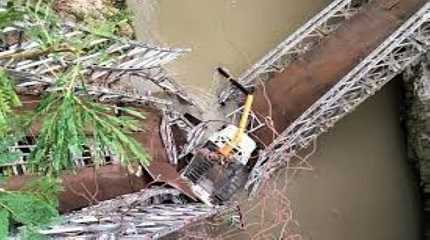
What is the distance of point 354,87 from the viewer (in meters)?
4.39

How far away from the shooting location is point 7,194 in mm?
1939

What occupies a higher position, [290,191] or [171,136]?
[171,136]

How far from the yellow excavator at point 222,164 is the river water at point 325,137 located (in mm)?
662

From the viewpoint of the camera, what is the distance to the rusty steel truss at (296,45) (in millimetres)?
4625

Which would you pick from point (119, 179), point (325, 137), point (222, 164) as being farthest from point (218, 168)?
point (325, 137)

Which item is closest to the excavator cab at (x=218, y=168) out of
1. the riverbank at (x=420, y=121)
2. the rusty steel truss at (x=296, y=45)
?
the rusty steel truss at (x=296, y=45)

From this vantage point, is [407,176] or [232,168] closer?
[232,168]

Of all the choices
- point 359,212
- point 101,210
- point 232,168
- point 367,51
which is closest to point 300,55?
point 367,51

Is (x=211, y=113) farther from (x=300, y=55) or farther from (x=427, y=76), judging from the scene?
(x=427, y=76)

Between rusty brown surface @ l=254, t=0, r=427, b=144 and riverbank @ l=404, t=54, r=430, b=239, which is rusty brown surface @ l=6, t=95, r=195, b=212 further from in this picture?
riverbank @ l=404, t=54, r=430, b=239

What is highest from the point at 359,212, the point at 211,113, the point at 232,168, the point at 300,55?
the point at 300,55

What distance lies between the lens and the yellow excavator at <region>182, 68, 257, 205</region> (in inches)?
171

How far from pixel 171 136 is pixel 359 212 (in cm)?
169

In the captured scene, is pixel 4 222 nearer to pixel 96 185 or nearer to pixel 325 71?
pixel 96 185
